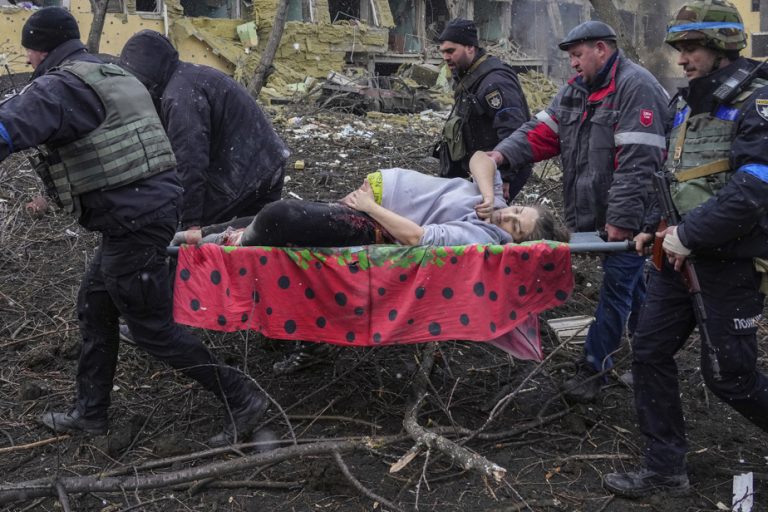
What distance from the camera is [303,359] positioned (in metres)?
4.47

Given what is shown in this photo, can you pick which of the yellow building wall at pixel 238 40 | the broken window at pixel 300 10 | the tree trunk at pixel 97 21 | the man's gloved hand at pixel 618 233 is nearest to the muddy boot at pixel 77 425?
the man's gloved hand at pixel 618 233

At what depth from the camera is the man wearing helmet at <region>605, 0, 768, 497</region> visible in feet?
9.23

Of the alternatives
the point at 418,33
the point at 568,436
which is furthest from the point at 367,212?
the point at 418,33

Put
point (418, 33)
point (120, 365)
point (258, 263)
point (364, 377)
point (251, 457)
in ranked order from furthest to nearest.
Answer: point (418, 33), point (120, 365), point (364, 377), point (258, 263), point (251, 457)

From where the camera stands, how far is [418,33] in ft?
91.0

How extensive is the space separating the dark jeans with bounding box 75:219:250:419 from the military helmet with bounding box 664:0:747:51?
94.6 inches

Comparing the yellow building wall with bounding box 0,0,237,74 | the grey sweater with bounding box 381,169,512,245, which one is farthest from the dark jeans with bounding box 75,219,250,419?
the yellow building wall with bounding box 0,0,237,74

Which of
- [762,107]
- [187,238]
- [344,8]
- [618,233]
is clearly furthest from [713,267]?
[344,8]

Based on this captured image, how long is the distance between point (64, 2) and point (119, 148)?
1910 centimetres

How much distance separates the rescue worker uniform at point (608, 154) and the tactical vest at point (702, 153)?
565 millimetres

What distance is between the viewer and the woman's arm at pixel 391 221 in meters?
3.58

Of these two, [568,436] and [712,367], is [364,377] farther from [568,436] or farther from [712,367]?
[712,367]

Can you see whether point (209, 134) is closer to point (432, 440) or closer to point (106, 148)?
point (106, 148)

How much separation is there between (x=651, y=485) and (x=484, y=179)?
67.1 inches
